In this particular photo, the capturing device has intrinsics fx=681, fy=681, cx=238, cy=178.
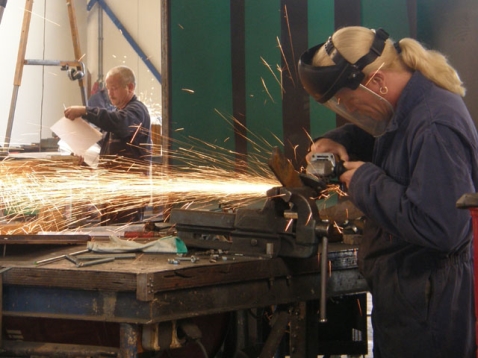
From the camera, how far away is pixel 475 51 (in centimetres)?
332

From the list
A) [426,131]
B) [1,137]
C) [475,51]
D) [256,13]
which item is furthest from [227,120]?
[1,137]

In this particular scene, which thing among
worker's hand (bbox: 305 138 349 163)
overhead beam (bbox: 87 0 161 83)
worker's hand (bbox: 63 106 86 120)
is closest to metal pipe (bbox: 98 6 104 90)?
overhead beam (bbox: 87 0 161 83)

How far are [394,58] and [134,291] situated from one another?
1.13 metres

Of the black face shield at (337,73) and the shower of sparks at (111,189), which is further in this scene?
the shower of sparks at (111,189)

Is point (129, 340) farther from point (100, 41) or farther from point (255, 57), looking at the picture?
point (100, 41)

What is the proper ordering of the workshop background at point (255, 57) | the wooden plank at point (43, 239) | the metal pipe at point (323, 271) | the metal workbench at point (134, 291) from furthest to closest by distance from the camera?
1. the workshop background at point (255, 57)
2. the wooden plank at point (43, 239)
3. the metal pipe at point (323, 271)
4. the metal workbench at point (134, 291)

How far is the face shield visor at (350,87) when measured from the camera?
2.22 m

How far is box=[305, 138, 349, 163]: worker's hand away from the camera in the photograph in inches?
99.7

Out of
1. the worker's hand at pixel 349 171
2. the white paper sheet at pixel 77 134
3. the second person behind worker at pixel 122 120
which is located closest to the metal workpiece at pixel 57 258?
the worker's hand at pixel 349 171

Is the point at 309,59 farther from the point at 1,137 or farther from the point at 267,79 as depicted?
the point at 1,137

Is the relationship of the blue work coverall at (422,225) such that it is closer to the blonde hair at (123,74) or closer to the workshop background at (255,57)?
the workshop background at (255,57)

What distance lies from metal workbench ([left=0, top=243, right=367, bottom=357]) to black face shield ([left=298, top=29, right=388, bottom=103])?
62cm

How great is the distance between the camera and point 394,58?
7.41 feet

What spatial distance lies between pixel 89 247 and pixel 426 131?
1.27 m
